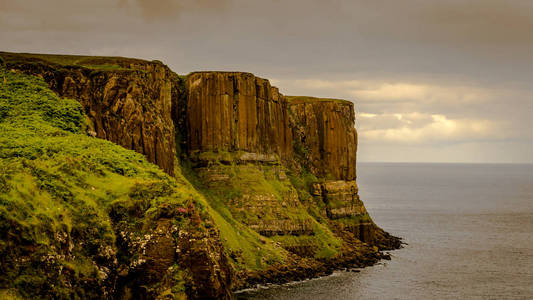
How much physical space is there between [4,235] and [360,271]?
71.8 metres

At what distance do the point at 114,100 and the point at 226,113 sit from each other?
3968cm

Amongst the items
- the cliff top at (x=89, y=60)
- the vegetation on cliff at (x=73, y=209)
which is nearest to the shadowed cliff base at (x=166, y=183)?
the vegetation on cliff at (x=73, y=209)

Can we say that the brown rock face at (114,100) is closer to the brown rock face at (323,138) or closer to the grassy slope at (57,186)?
the grassy slope at (57,186)

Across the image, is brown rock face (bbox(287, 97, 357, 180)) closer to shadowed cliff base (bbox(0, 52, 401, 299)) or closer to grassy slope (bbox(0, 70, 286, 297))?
shadowed cliff base (bbox(0, 52, 401, 299))

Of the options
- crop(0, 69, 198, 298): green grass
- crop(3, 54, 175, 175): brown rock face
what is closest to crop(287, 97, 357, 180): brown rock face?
crop(3, 54, 175, 175): brown rock face

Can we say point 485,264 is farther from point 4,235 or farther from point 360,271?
point 4,235

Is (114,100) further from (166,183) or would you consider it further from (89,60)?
(166,183)

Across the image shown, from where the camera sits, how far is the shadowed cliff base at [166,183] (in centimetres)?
4588

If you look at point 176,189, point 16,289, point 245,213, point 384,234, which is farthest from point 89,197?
point 384,234

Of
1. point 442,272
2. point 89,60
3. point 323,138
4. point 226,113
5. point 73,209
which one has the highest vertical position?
point 89,60

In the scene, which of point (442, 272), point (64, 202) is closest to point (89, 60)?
point (64, 202)

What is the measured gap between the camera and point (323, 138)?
152 meters

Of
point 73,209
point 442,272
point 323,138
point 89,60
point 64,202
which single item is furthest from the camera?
point 323,138

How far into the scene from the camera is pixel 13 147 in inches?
2250
